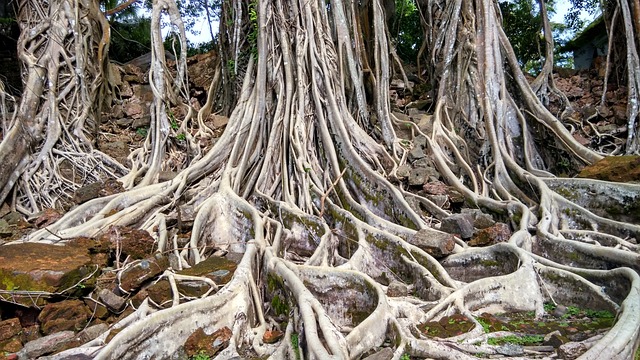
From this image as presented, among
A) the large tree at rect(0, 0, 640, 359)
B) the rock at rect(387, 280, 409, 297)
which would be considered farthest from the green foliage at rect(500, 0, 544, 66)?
the rock at rect(387, 280, 409, 297)

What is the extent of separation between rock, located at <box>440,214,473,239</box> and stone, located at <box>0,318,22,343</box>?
3.29 metres

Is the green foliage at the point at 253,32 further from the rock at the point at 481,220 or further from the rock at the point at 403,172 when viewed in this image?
the rock at the point at 481,220

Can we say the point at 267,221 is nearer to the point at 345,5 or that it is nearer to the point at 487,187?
the point at 487,187

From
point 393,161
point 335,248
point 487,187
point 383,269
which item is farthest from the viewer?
point 393,161

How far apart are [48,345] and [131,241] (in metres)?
1.20

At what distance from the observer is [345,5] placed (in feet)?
21.0

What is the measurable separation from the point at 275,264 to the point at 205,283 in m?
0.52

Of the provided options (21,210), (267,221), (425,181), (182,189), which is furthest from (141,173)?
(425,181)

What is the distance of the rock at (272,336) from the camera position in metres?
3.04

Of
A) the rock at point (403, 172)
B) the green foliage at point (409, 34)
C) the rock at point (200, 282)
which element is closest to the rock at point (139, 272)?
the rock at point (200, 282)

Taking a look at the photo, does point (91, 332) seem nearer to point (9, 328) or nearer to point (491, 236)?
point (9, 328)

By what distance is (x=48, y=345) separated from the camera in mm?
2730

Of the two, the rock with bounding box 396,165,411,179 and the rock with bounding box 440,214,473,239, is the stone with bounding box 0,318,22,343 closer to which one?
the rock with bounding box 440,214,473,239

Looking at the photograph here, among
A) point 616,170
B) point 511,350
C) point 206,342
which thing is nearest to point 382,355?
point 511,350
